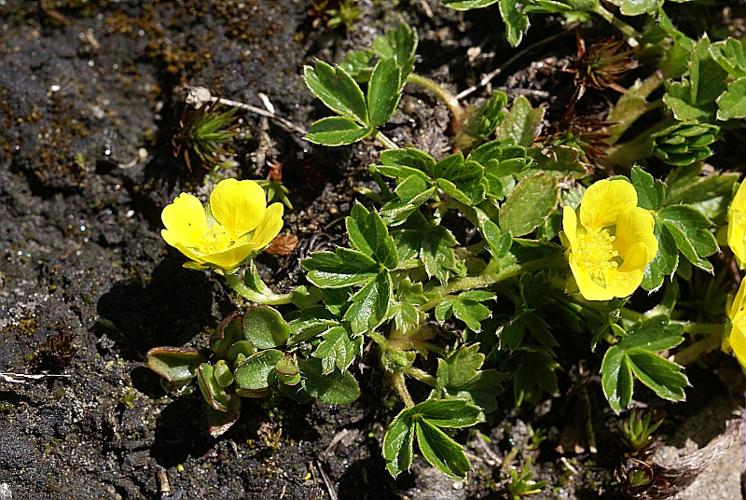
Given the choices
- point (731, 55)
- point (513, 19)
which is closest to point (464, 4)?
point (513, 19)

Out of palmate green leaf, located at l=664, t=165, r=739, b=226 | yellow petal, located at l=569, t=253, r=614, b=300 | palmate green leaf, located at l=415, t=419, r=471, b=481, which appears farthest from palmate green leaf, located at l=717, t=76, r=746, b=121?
palmate green leaf, located at l=415, t=419, r=471, b=481

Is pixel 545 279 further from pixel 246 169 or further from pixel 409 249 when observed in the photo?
pixel 246 169

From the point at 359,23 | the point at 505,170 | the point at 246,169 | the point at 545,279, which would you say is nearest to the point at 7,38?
the point at 246,169

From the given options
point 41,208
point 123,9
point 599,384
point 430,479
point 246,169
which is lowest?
point 430,479

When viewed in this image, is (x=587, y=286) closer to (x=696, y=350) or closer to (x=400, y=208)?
(x=400, y=208)

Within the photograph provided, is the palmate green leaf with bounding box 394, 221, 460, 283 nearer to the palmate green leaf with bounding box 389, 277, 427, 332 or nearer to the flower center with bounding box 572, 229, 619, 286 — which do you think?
the palmate green leaf with bounding box 389, 277, 427, 332

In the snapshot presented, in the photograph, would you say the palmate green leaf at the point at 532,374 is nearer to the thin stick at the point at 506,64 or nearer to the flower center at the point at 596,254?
the flower center at the point at 596,254

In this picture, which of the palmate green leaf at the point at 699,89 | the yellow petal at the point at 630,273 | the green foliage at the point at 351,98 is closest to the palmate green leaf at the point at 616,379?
the yellow petal at the point at 630,273
